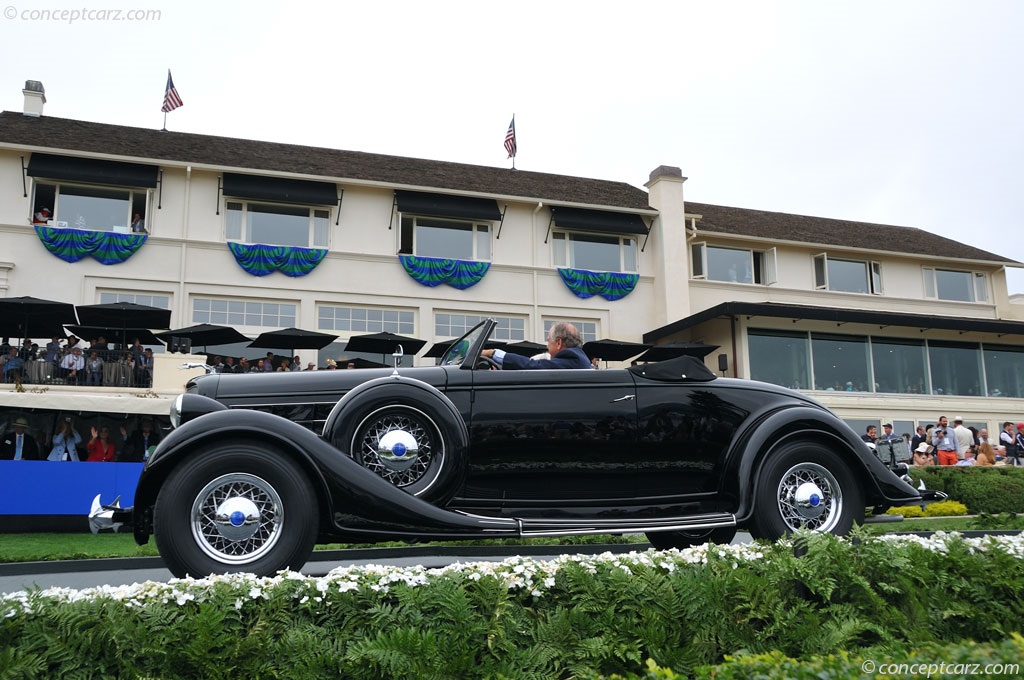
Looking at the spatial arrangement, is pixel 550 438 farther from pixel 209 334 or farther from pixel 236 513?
pixel 209 334

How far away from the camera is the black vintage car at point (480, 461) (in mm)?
4855

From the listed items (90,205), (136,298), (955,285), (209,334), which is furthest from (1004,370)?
(90,205)

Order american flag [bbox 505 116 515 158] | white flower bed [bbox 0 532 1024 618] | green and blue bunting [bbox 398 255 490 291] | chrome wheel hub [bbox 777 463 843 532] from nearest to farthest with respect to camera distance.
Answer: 1. white flower bed [bbox 0 532 1024 618]
2. chrome wheel hub [bbox 777 463 843 532]
3. green and blue bunting [bbox 398 255 490 291]
4. american flag [bbox 505 116 515 158]

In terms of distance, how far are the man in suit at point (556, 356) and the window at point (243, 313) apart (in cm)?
2047

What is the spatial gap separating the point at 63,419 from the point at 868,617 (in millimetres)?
19601

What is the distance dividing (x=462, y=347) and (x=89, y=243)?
71.1 feet

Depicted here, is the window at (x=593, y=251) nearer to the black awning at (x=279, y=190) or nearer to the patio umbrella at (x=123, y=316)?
the black awning at (x=279, y=190)

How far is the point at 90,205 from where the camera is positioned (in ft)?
83.1

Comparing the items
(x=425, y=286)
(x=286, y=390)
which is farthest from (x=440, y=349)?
(x=286, y=390)

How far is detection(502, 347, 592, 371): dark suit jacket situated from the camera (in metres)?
6.15

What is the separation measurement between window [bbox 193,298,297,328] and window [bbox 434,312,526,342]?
4791 millimetres


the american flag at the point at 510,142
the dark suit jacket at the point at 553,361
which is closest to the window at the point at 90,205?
the american flag at the point at 510,142

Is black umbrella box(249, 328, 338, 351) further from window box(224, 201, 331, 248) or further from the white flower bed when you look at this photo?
the white flower bed

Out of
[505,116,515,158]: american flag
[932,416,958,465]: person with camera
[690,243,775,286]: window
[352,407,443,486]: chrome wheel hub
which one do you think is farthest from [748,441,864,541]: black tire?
[505,116,515,158]: american flag
